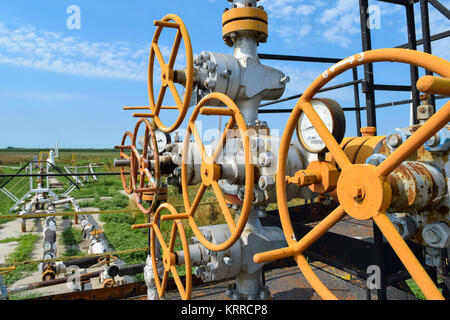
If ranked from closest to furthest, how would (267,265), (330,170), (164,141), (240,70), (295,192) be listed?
(330,170)
(295,192)
(240,70)
(164,141)
(267,265)

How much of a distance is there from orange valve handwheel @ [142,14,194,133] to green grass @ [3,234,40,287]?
214cm

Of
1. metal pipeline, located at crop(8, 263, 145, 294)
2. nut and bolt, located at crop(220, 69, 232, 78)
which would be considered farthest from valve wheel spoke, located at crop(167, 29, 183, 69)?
metal pipeline, located at crop(8, 263, 145, 294)

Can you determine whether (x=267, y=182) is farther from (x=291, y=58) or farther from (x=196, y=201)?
(x=291, y=58)

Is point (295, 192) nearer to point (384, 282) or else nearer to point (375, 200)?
point (384, 282)

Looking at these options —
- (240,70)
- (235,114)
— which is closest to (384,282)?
(235,114)

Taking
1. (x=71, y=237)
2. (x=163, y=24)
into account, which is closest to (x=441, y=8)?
(x=163, y=24)

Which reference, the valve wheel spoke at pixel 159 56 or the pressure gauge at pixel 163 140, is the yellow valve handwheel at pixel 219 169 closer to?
the valve wheel spoke at pixel 159 56

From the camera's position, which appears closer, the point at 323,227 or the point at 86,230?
the point at 323,227

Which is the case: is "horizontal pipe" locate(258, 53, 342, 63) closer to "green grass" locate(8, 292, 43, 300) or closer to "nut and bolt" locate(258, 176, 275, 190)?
"nut and bolt" locate(258, 176, 275, 190)

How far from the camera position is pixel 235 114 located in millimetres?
1128

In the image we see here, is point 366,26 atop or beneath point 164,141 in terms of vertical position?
atop

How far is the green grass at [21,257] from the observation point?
12.1 ft

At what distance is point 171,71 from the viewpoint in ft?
5.43
